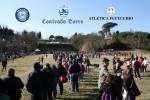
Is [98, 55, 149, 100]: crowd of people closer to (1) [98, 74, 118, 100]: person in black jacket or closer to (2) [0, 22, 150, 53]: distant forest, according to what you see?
(1) [98, 74, 118, 100]: person in black jacket

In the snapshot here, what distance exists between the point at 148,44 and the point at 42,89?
168573 millimetres

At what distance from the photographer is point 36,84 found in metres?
14.1

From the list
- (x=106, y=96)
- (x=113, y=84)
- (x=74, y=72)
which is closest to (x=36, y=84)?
(x=106, y=96)

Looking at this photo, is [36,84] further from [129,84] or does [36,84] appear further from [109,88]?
[129,84]

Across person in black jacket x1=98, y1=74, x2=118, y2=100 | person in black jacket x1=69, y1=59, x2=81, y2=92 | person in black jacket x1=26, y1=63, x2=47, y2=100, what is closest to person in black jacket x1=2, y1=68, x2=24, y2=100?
person in black jacket x1=26, y1=63, x2=47, y2=100

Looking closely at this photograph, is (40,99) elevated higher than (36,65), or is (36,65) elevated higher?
(36,65)

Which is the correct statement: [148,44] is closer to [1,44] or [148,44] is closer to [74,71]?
[1,44]

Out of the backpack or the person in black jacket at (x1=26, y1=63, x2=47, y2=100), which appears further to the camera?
the person in black jacket at (x1=26, y1=63, x2=47, y2=100)

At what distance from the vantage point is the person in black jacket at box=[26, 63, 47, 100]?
14.0 meters

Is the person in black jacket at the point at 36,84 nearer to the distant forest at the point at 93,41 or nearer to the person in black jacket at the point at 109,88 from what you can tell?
the person in black jacket at the point at 109,88

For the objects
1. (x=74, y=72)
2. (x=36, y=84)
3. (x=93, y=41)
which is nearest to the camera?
(x=36, y=84)

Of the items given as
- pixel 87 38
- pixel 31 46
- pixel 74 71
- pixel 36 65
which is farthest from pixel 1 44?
pixel 36 65

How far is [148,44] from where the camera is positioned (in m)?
180

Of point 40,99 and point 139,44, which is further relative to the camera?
point 139,44
